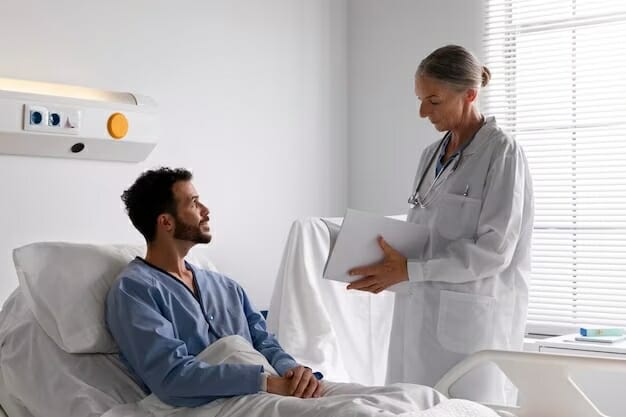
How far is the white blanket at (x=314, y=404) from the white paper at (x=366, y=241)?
33 cm

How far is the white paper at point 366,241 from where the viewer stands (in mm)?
2279

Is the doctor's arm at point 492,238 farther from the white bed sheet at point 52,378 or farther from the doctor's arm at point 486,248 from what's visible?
the white bed sheet at point 52,378

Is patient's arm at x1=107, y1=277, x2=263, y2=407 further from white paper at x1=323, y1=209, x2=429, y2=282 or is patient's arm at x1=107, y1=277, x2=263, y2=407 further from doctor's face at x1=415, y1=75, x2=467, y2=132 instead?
doctor's face at x1=415, y1=75, x2=467, y2=132

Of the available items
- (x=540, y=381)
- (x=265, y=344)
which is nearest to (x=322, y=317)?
(x=265, y=344)

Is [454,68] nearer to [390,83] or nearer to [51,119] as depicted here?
[51,119]

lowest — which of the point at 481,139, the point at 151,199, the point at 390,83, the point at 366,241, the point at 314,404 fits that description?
the point at 314,404

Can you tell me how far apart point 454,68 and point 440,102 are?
10 centimetres

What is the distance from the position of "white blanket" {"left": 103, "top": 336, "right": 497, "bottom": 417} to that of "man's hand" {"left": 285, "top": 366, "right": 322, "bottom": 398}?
0.20 feet

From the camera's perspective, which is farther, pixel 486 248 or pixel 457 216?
pixel 457 216

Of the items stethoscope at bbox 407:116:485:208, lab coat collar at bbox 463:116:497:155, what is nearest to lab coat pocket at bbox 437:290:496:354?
stethoscope at bbox 407:116:485:208

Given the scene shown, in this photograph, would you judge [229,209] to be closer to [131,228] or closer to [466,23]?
[131,228]

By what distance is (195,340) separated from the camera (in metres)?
2.25

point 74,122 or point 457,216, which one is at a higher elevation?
point 74,122

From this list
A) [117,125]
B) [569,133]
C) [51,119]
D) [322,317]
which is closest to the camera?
[51,119]
